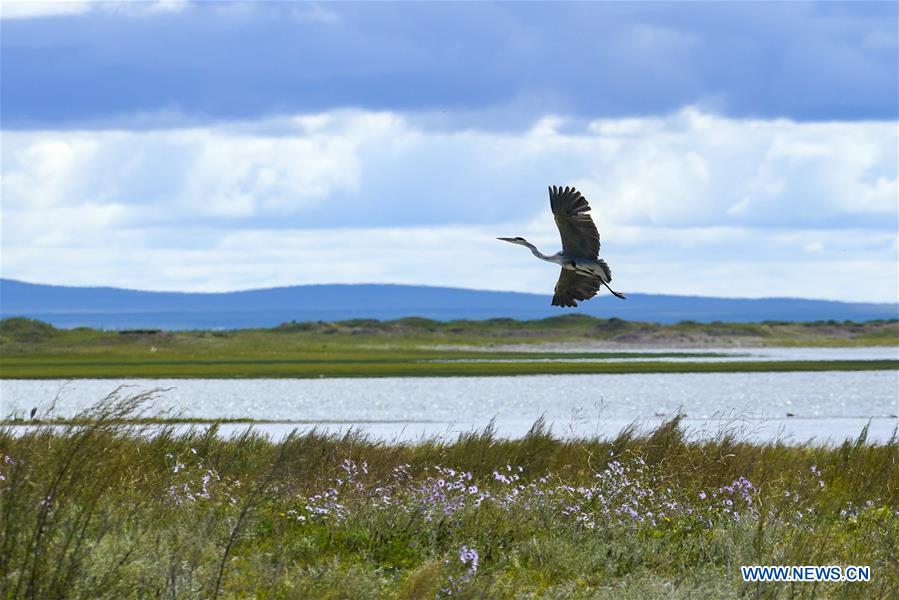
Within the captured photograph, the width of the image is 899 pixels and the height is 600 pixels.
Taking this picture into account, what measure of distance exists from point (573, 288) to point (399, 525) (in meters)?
5.87

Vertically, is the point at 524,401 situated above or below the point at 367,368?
below

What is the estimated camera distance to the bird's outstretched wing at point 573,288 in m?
17.9

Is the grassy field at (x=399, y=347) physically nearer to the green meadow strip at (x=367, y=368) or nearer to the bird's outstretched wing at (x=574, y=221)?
the green meadow strip at (x=367, y=368)

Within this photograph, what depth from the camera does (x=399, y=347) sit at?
323 ft

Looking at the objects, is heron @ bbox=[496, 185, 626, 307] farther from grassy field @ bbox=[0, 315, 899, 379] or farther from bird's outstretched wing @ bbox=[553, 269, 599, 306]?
grassy field @ bbox=[0, 315, 899, 379]

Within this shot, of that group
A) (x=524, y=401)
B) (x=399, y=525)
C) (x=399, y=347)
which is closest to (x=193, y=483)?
(x=399, y=525)

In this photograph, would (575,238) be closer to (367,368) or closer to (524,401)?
(524,401)

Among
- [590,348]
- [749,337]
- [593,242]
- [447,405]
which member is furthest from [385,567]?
[749,337]

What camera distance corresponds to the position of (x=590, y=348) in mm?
101500

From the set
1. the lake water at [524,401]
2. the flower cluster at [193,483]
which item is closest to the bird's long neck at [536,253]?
the flower cluster at [193,483]

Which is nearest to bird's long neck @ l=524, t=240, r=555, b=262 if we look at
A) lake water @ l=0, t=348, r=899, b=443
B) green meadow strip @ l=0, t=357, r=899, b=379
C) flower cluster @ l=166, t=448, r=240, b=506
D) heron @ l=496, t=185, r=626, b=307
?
heron @ l=496, t=185, r=626, b=307

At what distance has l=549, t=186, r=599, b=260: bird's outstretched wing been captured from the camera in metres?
16.9

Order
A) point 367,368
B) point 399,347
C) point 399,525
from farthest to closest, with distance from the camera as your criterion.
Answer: point 399,347, point 367,368, point 399,525

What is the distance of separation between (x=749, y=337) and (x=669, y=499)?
97.6m
